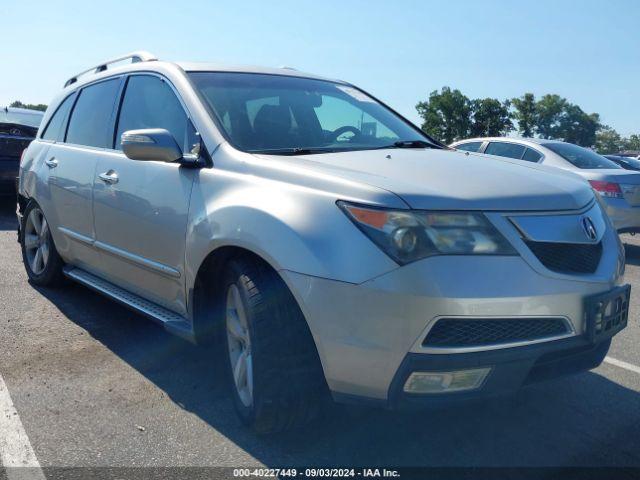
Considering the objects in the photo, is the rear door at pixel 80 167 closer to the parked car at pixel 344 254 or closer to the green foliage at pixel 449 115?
the parked car at pixel 344 254

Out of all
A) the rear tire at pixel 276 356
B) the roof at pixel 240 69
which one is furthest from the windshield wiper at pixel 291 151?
the roof at pixel 240 69

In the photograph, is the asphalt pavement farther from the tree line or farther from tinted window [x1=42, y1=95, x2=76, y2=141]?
the tree line

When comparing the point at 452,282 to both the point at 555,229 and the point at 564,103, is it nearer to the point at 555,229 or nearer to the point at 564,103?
the point at 555,229

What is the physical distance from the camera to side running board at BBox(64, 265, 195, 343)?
3.58 meters

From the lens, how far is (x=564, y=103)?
95000 millimetres

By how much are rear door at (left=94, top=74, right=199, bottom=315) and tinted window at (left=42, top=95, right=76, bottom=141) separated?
1.25 meters

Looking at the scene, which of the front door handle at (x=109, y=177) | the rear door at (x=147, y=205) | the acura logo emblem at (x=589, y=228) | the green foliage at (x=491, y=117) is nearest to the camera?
the acura logo emblem at (x=589, y=228)

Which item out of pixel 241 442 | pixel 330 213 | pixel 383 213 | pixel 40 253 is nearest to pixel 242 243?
pixel 330 213

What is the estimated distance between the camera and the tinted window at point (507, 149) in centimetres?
954

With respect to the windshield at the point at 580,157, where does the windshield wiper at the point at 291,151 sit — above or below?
above

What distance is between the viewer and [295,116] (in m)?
3.98

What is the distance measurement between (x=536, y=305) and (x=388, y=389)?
2.11 ft

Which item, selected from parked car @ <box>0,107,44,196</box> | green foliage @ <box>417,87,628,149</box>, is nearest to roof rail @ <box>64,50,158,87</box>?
parked car @ <box>0,107,44,196</box>

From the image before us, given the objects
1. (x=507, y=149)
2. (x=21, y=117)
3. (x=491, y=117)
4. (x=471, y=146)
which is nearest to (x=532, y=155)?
(x=507, y=149)
